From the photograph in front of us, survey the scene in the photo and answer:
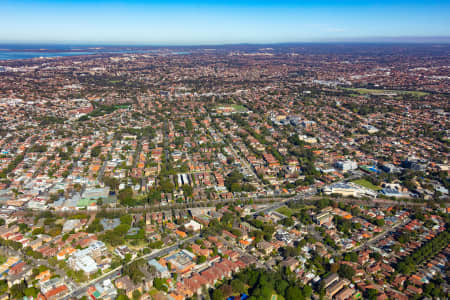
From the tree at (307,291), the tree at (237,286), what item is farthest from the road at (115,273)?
the tree at (307,291)

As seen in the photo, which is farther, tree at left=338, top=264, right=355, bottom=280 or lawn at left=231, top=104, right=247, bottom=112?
lawn at left=231, top=104, right=247, bottom=112

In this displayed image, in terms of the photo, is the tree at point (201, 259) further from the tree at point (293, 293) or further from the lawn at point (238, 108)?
the lawn at point (238, 108)

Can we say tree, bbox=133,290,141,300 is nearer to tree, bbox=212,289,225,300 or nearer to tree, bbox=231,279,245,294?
tree, bbox=212,289,225,300

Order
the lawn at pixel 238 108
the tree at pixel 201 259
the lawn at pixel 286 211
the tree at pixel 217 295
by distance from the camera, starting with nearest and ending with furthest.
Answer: the tree at pixel 217 295, the tree at pixel 201 259, the lawn at pixel 286 211, the lawn at pixel 238 108

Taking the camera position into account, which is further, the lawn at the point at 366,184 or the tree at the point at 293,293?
the lawn at the point at 366,184

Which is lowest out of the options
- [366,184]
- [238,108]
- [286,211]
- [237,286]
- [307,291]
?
[366,184]

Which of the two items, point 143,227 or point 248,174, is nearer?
point 143,227

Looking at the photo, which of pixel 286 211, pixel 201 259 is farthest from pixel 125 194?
pixel 286 211

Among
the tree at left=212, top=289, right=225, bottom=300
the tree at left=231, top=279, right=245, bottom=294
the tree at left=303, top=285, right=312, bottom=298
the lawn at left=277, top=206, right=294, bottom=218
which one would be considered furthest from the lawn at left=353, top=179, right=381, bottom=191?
the tree at left=212, top=289, right=225, bottom=300

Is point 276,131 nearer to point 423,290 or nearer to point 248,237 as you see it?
point 248,237

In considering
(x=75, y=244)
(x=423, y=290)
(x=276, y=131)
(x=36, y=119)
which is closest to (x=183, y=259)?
(x=75, y=244)

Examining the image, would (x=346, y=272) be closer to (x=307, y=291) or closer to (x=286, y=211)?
(x=307, y=291)
